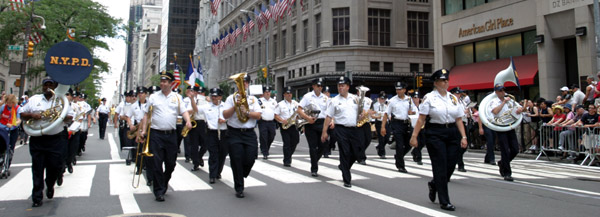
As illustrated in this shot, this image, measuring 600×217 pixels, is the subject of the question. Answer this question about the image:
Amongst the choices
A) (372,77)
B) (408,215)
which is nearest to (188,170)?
(408,215)

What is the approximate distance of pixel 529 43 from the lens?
83.2 feet

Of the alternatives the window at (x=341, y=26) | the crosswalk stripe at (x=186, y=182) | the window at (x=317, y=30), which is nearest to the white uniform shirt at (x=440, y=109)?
the crosswalk stripe at (x=186, y=182)

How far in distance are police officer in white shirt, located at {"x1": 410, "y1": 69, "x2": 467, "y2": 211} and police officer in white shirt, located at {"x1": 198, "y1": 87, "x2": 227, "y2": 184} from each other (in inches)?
154

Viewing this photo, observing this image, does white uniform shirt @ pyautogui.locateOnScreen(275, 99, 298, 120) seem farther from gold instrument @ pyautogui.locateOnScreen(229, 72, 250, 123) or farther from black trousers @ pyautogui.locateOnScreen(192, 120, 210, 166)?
gold instrument @ pyautogui.locateOnScreen(229, 72, 250, 123)

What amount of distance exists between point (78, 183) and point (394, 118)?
7.30 metres

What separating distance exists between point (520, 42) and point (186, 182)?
2350 centimetres

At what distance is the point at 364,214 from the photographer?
582cm

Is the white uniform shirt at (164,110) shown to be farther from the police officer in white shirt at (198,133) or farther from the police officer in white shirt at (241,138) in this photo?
the police officer in white shirt at (198,133)

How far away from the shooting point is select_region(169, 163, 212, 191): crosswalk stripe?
7.94 meters

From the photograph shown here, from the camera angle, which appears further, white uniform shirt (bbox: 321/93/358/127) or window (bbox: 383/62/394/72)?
window (bbox: 383/62/394/72)

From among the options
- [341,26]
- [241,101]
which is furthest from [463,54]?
[241,101]

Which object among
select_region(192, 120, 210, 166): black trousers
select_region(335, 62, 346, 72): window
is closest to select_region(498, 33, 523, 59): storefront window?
select_region(335, 62, 346, 72): window

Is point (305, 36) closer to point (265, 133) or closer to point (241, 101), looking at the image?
point (265, 133)

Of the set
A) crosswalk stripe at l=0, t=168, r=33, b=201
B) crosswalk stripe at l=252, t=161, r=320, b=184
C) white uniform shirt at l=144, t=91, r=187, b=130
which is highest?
white uniform shirt at l=144, t=91, r=187, b=130
